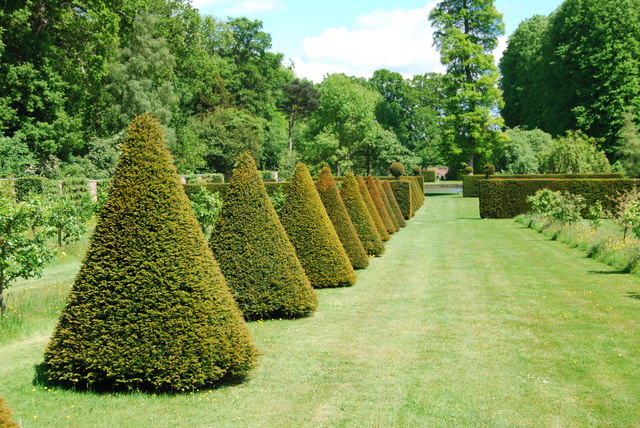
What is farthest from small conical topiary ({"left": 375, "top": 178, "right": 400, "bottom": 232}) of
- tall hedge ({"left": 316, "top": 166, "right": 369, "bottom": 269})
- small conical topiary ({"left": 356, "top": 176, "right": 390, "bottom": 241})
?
tall hedge ({"left": 316, "top": 166, "right": 369, "bottom": 269})

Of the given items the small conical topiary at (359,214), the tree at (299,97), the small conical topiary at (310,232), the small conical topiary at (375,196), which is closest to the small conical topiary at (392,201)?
the small conical topiary at (375,196)

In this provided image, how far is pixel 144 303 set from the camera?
249 inches

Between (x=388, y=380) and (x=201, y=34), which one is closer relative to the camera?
(x=388, y=380)

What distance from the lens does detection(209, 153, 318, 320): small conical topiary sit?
9.61 metres

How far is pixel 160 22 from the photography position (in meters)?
46.8

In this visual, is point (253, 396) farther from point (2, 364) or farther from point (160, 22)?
point (160, 22)

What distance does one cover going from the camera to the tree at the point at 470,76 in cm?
5328

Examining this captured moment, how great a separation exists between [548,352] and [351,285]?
5781mm

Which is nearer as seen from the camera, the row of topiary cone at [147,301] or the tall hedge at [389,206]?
the row of topiary cone at [147,301]

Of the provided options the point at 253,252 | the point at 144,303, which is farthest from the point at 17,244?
the point at 144,303

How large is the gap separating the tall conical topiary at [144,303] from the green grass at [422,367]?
0.28 m

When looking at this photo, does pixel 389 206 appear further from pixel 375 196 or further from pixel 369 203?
pixel 369 203

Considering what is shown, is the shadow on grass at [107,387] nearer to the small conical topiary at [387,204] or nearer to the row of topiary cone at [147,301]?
the row of topiary cone at [147,301]

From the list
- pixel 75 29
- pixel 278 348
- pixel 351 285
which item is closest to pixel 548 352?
pixel 278 348
